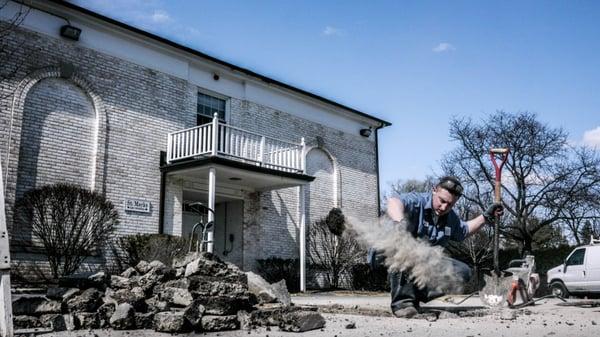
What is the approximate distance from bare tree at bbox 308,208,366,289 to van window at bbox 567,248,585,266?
680 cm

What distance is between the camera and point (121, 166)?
15.1 m

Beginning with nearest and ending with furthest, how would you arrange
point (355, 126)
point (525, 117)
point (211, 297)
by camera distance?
1. point (211, 297)
2. point (355, 126)
3. point (525, 117)

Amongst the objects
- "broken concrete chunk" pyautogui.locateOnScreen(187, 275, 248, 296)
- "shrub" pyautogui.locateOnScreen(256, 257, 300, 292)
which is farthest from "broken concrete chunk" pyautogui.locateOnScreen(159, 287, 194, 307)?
"shrub" pyautogui.locateOnScreen(256, 257, 300, 292)

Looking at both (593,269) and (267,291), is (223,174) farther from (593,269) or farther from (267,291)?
(593,269)

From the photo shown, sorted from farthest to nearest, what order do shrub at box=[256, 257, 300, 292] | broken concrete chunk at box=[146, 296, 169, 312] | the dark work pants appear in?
shrub at box=[256, 257, 300, 292] → the dark work pants → broken concrete chunk at box=[146, 296, 169, 312]

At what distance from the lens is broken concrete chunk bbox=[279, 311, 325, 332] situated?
6086 mm

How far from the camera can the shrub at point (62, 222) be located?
1277cm

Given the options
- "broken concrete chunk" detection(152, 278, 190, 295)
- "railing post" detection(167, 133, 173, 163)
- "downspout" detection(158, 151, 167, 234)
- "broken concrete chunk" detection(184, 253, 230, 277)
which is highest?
"railing post" detection(167, 133, 173, 163)

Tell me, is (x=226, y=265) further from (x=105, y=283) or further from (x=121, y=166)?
(x=121, y=166)

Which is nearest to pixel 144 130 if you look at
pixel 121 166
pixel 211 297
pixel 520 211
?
pixel 121 166

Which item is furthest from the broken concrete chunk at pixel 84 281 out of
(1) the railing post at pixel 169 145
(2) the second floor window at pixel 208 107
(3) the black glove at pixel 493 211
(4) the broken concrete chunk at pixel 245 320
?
(2) the second floor window at pixel 208 107

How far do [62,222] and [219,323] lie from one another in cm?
821

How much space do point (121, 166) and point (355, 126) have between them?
11.2m

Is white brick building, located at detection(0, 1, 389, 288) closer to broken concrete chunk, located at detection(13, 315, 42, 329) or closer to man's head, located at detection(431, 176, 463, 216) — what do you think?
broken concrete chunk, located at detection(13, 315, 42, 329)
